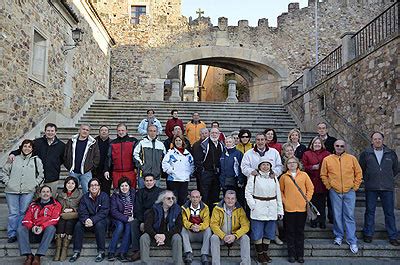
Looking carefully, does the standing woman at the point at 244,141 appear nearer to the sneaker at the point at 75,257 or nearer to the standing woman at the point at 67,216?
the standing woman at the point at 67,216

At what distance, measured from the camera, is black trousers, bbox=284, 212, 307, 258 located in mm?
4039

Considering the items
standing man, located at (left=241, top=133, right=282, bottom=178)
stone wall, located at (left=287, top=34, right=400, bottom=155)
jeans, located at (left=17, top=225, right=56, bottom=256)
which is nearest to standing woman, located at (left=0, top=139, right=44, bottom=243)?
jeans, located at (left=17, top=225, right=56, bottom=256)

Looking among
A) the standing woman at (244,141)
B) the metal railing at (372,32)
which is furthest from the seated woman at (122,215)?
the metal railing at (372,32)

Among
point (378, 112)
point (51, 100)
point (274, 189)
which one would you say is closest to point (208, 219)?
point (274, 189)

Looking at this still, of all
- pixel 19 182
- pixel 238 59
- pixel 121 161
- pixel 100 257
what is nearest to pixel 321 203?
pixel 121 161

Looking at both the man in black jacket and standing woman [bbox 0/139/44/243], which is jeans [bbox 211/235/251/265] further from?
standing woman [bbox 0/139/44/243]

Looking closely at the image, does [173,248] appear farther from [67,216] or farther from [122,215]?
[67,216]

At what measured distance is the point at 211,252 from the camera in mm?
3902

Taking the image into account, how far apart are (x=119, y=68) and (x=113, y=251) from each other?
13.8 metres

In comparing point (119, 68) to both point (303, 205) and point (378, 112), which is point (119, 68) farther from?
point (303, 205)

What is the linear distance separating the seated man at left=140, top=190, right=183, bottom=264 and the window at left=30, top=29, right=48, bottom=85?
218 inches

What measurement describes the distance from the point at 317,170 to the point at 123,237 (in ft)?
8.75

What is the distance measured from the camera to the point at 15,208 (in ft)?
13.8

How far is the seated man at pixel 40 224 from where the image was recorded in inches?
152
